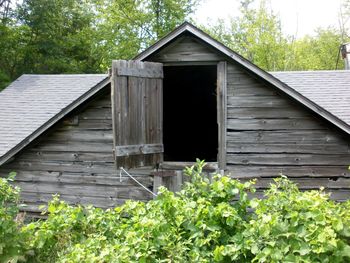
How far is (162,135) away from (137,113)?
90 centimetres

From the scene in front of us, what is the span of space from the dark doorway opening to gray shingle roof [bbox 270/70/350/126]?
87.9 inches

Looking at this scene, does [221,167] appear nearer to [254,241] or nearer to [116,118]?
[116,118]

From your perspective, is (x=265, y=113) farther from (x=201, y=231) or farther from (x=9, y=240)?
(x=9, y=240)

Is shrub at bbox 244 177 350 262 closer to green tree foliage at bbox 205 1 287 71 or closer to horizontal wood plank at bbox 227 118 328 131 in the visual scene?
horizontal wood plank at bbox 227 118 328 131

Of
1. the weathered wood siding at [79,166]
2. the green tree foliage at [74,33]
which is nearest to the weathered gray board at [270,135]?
the weathered wood siding at [79,166]

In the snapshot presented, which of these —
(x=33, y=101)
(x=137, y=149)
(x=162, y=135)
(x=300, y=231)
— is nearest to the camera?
(x=300, y=231)

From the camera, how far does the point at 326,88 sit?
10.9 meters

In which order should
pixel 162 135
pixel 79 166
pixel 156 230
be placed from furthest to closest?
pixel 79 166 < pixel 162 135 < pixel 156 230

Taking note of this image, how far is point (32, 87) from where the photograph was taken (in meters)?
13.5

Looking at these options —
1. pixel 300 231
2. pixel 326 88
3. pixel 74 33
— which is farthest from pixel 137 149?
pixel 74 33

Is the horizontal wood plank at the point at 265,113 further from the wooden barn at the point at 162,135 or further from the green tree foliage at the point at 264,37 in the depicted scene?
the green tree foliage at the point at 264,37

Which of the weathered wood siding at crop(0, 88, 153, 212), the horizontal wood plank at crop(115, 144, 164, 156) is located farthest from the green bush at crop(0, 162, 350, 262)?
the weathered wood siding at crop(0, 88, 153, 212)

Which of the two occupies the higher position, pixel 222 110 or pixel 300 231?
pixel 222 110

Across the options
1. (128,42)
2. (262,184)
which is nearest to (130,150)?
(262,184)
